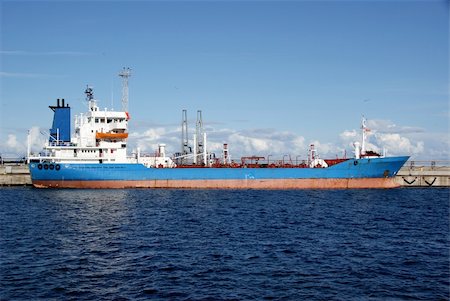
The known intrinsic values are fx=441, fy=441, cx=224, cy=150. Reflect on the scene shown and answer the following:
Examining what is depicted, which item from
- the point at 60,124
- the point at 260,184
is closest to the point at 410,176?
the point at 260,184

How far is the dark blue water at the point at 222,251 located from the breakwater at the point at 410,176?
2871 centimetres

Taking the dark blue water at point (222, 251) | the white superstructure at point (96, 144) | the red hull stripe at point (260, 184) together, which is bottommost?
the dark blue water at point (222, 251)

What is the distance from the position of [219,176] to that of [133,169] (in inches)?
449

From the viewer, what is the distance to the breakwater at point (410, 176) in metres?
68.9

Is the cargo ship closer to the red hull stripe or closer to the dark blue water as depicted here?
the red hull stripe

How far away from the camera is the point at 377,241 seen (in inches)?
1033

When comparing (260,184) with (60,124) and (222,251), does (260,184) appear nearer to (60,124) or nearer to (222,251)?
(60,124)

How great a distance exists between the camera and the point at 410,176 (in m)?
74.4

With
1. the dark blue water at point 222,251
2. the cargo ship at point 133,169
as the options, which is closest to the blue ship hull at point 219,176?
the cargo ship at point 133,169

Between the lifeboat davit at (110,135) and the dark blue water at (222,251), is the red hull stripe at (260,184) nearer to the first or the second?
the lifeboat davit at (110,135)

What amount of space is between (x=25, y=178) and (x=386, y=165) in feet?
177

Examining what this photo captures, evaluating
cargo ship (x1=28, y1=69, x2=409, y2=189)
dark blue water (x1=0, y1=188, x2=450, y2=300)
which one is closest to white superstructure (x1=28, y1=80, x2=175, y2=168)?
cargo ship (x1=28, y1=69, x2=409, y2=189)

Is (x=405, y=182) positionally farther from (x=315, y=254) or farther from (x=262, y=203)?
(x=315, y=254)

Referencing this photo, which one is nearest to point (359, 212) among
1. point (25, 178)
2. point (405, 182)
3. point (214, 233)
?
point (214, 233)
